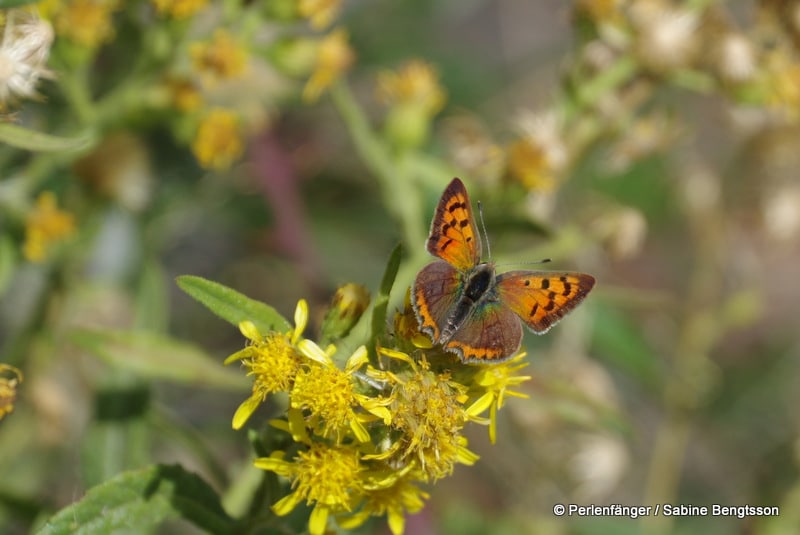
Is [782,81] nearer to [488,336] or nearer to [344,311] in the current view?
[488,336]

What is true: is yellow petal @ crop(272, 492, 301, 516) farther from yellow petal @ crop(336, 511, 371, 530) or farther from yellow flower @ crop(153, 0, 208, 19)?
yellow flower @ crop(153, 0, 208, 19)

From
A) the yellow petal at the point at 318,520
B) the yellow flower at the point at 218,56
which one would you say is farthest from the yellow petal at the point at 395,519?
the yellow flower at the point at 218,56

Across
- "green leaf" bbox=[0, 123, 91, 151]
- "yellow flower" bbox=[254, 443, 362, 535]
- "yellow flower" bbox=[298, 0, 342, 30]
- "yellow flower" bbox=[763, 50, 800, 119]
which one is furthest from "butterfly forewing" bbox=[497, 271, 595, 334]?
"yellow flower" bbox=[763, 50, 800, 119]

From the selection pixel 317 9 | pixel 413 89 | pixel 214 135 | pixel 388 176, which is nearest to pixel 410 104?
pixel 413 89

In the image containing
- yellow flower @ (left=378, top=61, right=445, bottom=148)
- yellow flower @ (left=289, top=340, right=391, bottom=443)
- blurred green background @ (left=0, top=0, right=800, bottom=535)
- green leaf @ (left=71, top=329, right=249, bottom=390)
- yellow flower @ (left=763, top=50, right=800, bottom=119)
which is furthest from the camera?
yellow flower @ (left=378, top=61, right=445, bottom=148)

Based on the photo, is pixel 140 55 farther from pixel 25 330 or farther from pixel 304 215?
pixel 304 215
